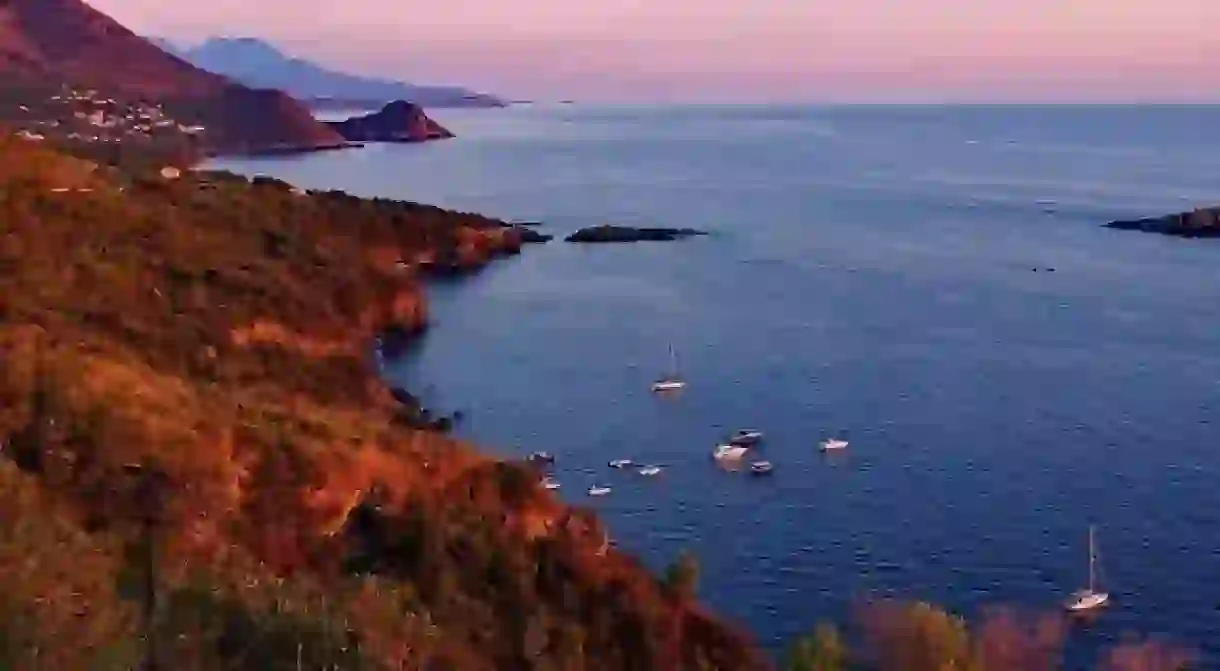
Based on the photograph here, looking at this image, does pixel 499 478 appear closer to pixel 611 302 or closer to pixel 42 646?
pixel 42 646

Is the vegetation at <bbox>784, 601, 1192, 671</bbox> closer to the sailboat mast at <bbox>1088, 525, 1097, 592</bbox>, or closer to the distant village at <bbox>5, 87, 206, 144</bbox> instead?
the sailboat mast at <bbox>1088, 525, 1097, 592</bbox>

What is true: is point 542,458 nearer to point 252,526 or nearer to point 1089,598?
point 1089,598

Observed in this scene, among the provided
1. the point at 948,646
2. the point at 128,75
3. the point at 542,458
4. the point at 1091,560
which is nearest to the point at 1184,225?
the point at 542,458

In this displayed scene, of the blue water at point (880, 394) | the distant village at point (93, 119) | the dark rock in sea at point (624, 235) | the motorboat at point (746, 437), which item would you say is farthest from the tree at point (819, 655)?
the distant village at point (93, 119)

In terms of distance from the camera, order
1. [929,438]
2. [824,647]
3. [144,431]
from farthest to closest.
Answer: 1. [929,438]
2. [144,431]
3. [824,647]

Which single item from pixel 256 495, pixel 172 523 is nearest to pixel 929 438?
pixel 256 495

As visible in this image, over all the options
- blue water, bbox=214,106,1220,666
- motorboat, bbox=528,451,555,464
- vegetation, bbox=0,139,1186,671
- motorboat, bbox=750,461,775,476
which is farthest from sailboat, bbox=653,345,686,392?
vegetation, bbox=0,139,1186,671
